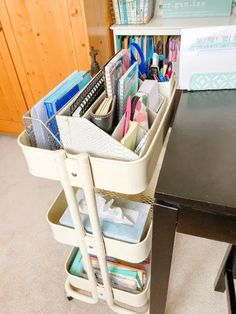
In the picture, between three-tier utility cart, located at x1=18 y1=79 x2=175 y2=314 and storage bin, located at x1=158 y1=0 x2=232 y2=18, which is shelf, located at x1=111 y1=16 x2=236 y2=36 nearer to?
storage bin, located at x1=158 y1=0 x2=232 y2=18

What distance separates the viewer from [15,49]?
1517 mm

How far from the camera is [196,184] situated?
481mm

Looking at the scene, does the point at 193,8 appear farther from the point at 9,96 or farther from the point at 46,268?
the point at 46,268

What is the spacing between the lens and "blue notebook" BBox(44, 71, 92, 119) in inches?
24.0

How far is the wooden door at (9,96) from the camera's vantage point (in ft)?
5.16

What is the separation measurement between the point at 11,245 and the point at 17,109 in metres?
0.97

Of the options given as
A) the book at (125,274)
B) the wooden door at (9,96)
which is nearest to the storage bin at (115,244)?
the book at (125,274)

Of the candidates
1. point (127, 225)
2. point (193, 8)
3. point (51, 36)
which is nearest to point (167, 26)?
point (193, 8)

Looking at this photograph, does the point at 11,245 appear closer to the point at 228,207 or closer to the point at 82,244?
the point at 82,244

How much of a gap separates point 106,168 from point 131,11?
1.31m

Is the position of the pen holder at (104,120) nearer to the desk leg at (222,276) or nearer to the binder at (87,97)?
the binder at (87,97)

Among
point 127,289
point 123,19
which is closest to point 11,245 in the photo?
point 127,289

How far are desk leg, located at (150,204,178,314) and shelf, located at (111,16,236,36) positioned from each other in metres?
1.32

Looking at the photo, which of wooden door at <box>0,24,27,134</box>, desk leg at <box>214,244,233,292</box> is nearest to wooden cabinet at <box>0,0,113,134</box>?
wooden door at <box>0,24,27,134</box>
